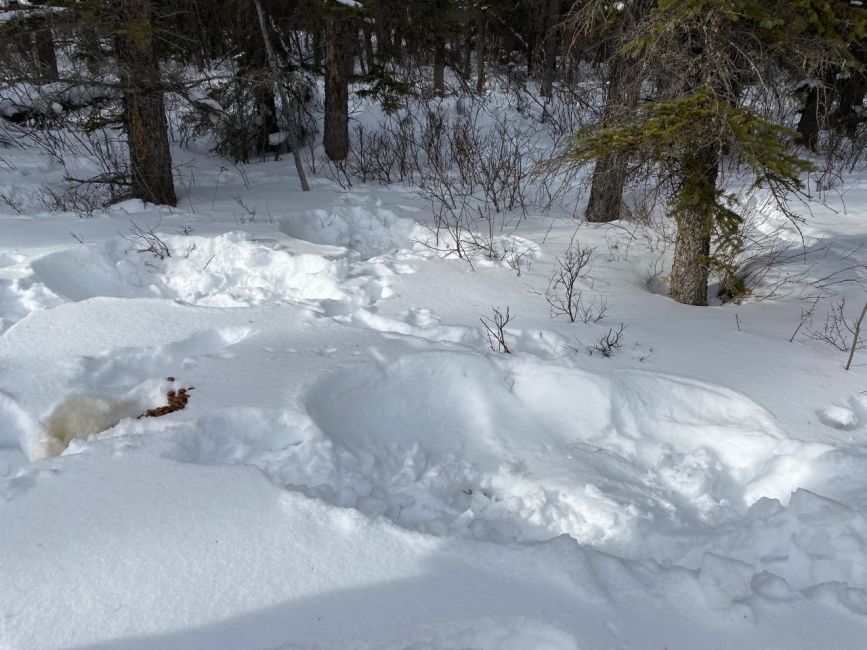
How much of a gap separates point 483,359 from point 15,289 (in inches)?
159

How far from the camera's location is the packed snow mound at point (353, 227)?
6891 mm

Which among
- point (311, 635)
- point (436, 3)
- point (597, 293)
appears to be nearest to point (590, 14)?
point (597, 293)

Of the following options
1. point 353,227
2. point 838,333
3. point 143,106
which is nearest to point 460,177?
point 353,227

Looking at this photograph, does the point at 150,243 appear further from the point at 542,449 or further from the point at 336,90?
the point at 336,90

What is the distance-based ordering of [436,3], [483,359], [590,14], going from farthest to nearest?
1. [436,3]
2. [590,14]
3. [483,359]

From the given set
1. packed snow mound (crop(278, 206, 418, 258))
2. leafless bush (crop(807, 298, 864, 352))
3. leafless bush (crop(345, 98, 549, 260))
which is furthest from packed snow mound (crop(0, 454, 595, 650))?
packed snow mound (crop(278, 206, 418, 258))

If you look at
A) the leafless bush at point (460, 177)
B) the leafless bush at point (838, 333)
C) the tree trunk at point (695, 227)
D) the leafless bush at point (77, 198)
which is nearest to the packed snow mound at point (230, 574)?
the leafless bush at point (838, 333)

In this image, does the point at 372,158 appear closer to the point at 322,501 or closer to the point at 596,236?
the point at 596,236

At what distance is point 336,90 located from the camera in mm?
10289

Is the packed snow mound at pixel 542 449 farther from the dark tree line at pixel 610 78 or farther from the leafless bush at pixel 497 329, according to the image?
the dark tree line at pixel 610 78

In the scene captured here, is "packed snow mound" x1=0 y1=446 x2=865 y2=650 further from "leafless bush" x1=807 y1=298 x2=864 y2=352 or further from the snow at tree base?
"leafless bush" x1=807 y1=298 x2=864 y2=352

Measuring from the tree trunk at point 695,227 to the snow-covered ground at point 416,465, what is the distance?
0.31 m

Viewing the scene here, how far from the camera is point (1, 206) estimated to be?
737 centimetres

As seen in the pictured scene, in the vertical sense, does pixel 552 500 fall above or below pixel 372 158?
below
